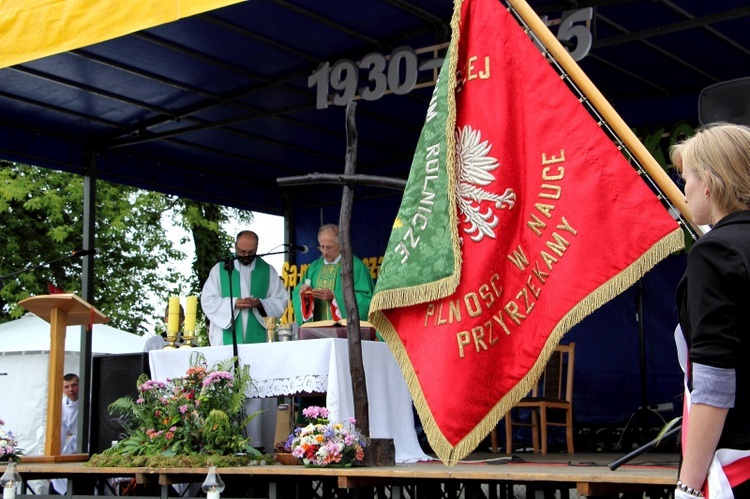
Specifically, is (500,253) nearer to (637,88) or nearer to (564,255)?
(564,255)

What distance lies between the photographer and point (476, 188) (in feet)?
14.2

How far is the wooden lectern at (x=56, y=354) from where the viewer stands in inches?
276

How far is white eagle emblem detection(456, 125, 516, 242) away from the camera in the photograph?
4289 millimetres

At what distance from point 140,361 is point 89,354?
319 cm

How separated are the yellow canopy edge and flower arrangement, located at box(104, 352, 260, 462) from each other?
2338 millimetres

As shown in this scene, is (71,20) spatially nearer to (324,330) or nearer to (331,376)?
(324,330)

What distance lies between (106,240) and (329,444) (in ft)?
57.4

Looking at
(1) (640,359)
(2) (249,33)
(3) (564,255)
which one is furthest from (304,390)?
(1) (640,359)

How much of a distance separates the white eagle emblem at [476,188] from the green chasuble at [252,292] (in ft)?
14.0

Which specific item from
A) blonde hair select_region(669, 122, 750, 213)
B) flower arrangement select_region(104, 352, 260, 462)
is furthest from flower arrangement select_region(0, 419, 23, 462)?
blonde hair select_region(669, 122, 750, 213)

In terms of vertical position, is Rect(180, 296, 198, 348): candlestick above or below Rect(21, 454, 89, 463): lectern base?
above

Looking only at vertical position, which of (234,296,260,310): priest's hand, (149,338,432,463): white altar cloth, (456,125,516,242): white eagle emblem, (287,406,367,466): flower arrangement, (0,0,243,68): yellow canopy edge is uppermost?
(0,0,243,68): yellow canopy edge

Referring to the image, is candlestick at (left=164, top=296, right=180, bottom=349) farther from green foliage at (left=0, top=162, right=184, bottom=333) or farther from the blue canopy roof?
green foliage at (left=0, top=162, right=184, bottom=333)

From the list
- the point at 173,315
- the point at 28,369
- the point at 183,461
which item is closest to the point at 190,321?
the point at 173,315
